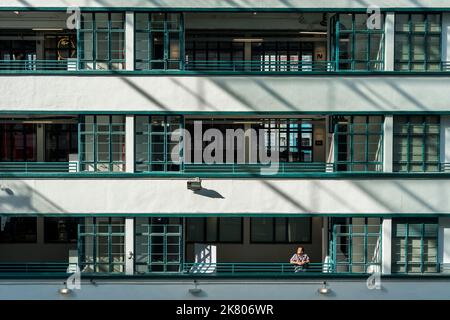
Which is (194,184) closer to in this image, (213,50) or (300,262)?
(300,262)

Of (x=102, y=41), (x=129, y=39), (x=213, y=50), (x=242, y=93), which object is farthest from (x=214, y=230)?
(x=102, y=41)

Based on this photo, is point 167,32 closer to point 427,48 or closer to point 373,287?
point 427,48

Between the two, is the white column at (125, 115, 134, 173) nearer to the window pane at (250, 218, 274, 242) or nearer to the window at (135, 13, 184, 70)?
the window at (135, 13, 184, 70)

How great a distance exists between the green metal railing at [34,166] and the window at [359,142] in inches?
370

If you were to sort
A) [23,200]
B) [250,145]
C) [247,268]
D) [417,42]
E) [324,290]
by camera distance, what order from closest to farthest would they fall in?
[324,290], [23,200], [417,42], [247,268], [250,145]

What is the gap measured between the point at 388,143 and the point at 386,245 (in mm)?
3578

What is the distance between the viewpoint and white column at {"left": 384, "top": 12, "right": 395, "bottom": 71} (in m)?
21.6

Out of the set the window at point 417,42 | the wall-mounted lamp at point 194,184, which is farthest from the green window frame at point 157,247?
the window at point 417,42

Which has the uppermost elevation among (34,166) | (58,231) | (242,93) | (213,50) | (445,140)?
(213,50)

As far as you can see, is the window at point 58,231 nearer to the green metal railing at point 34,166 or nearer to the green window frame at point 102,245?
the green metal railing at point 34,166

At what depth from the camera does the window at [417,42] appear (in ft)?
71.4

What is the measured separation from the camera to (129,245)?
2172 cm

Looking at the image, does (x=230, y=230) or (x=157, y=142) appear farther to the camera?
(x=230, y=230)

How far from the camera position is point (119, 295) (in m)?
21.3
